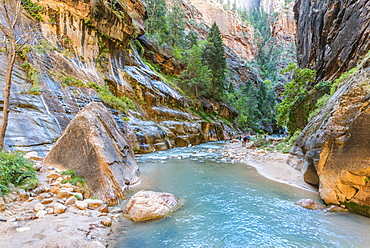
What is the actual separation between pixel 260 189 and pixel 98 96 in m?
13.7

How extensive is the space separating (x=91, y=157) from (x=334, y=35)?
2399 centimetres

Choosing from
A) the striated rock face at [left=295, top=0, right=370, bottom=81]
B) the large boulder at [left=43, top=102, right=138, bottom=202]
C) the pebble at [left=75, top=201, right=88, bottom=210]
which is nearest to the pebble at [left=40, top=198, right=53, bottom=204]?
the pebble at [left=75, top=201, right=88, bottom=210]

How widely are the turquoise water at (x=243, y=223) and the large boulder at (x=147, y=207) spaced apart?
21cm

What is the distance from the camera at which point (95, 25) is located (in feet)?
61.8

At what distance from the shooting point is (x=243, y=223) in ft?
16.8

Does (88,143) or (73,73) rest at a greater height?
(73,73)

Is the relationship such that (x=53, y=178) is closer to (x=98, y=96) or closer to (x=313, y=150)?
(x=313, y=150)

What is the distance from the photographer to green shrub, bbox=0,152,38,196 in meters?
4.59

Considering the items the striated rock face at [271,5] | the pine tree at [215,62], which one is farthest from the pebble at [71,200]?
the striated rock face at [271,5]

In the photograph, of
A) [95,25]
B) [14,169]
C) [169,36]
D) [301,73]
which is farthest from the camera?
[169,36]

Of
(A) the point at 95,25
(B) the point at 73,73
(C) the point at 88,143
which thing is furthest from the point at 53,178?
(A) the point at 95,25

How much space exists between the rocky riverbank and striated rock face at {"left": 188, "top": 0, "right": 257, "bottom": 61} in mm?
82130

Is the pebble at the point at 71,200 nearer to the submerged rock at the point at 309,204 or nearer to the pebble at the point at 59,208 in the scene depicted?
the pebble at the point at 59,208

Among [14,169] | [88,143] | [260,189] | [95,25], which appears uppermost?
[95,25]
